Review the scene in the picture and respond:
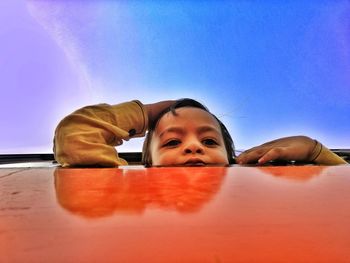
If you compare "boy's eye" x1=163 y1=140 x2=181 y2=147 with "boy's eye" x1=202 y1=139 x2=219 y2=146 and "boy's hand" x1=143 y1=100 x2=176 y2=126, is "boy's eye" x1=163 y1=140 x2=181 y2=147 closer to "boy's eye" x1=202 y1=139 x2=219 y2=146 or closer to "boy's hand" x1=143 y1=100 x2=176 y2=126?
"boy's eye" x1=202 y1=139 x2=219 y2=146

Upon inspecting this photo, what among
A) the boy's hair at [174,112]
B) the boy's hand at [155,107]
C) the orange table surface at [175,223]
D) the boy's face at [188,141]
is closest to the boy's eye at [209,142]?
the boy's face at [188,141]

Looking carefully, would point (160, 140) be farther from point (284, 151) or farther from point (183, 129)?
point (284, 151)

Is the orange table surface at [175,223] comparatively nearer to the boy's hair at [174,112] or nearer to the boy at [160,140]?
the boy at [160,140]

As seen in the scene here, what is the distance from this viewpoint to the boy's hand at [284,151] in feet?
3.51

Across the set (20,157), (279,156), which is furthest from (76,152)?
(20,157)

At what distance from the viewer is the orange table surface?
19cm

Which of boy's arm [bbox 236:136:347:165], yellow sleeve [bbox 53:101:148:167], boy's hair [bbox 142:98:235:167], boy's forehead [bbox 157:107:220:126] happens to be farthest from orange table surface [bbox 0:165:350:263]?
boy's hair [bbox 142:98:235:167]

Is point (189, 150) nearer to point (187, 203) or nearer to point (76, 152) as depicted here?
point (76, 152)

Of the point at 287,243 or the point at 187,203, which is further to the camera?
the point at 187,203

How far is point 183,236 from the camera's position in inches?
8.9

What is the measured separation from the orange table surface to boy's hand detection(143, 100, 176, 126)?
94 centimetres

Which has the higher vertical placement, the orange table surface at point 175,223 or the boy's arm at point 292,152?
the boy's arm at point 292,152

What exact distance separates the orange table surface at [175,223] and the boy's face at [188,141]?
61cm

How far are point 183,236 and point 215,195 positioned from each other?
153 millimetres
